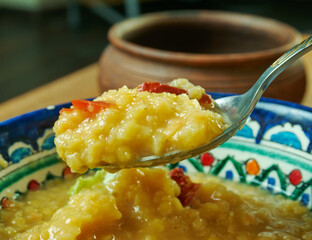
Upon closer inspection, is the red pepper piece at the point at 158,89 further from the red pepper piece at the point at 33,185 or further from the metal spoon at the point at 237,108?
the red pepper piece at the point at 33,185

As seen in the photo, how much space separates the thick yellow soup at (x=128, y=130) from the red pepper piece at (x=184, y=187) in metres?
0.21

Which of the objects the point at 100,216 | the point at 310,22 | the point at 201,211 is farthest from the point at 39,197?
the point at 310,22

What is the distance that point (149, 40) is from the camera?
1863mm

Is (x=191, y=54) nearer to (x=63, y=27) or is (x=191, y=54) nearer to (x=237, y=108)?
(x=237, y=108)

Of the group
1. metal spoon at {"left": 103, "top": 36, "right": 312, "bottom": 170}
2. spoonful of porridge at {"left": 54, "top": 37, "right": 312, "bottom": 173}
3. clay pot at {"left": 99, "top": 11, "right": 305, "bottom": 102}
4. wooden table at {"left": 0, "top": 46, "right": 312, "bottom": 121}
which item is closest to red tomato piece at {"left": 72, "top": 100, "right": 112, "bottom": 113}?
spoonful of porridge at {"left": 54, "top": 37, "right": 312, "bottom": 173}

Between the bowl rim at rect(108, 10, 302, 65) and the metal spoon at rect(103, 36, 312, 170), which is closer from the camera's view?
the metal spoon at rect(103, 36, 312, 170)

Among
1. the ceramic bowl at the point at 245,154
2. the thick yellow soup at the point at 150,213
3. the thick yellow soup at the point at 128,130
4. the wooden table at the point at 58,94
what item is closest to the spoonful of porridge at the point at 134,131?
the thick yellow soup at the point at 128,130

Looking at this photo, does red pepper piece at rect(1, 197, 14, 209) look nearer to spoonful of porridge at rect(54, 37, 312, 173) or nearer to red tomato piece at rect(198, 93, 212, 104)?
spoonful of porridge at rect(54, 37, 312, 173)

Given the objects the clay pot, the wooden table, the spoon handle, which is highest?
the spoon handle

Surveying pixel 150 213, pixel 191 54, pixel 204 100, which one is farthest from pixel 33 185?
pixel 191 54

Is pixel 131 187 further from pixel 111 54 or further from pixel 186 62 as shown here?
pixel 111 54

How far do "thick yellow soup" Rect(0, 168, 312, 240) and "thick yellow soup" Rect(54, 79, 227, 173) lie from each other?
0.38ft

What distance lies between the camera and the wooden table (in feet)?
5.35

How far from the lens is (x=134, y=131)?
2.70 feet
